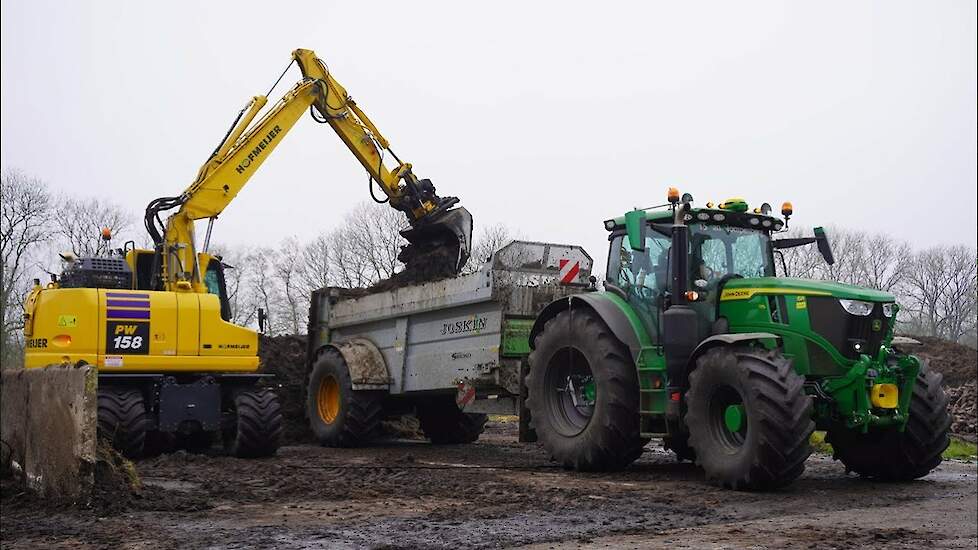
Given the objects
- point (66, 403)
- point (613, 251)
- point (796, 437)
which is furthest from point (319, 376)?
point (796, 437)

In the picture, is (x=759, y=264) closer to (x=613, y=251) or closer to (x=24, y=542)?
(x=613, y=251)

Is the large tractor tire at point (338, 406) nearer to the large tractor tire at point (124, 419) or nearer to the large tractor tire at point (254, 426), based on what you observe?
the large tractor tire at point (254, 426)

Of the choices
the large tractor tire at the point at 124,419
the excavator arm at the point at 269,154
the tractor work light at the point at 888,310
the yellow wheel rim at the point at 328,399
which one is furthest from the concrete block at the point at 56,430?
the tractor work light at the point at 888,310

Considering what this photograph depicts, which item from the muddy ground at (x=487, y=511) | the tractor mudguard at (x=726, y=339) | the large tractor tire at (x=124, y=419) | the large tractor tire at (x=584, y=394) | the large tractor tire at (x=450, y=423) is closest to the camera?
the muddy ground at (x=487, y=511)

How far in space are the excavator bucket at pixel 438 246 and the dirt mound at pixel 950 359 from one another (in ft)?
33.2

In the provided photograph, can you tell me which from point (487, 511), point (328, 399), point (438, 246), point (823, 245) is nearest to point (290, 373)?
point (328, 399)

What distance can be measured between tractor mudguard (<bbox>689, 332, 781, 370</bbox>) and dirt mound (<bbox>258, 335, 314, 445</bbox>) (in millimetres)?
7691

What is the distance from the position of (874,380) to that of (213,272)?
28.7 ft

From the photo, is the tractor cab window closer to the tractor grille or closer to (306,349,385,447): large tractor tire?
the tractor grille

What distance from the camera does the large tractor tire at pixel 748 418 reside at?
7.91 metres

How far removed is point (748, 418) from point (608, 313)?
1.99 m

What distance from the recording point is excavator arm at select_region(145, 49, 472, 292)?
13031mm

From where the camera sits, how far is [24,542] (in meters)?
6.17

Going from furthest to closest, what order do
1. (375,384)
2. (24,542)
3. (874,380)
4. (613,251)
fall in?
(375,384) < (613,251) < (874,380) < (24,542)
